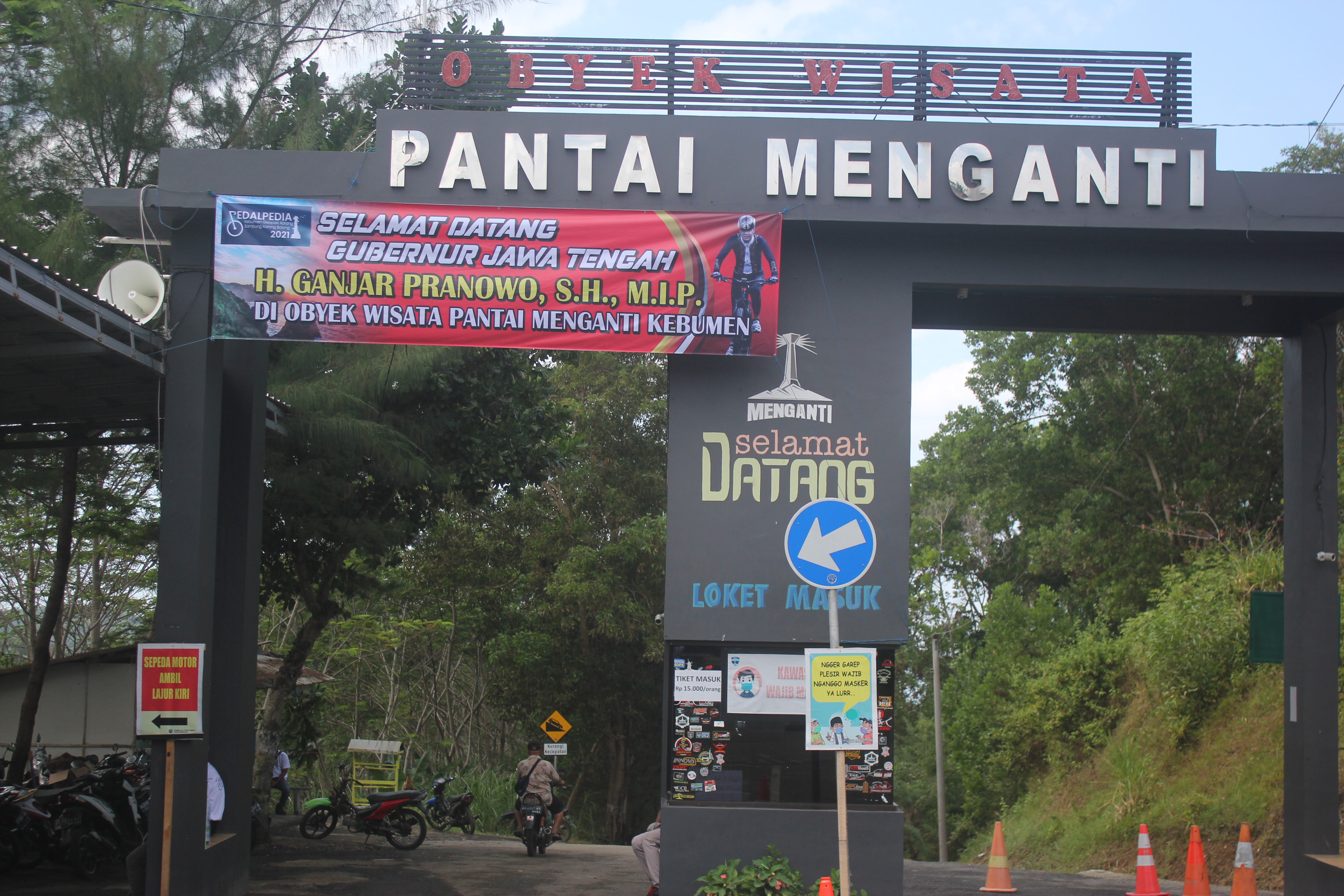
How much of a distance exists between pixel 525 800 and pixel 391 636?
18622mm

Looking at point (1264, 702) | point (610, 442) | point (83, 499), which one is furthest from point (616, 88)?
point (610, 442)

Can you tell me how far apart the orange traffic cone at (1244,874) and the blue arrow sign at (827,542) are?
5274mm

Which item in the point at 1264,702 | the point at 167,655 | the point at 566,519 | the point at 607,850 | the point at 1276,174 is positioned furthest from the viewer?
the point at 566,519

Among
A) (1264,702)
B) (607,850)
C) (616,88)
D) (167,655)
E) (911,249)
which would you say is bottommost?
(607,850)

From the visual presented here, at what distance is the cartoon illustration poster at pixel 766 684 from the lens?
9227 mm

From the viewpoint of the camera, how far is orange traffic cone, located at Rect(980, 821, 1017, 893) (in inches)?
436

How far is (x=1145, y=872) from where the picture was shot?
10.4m

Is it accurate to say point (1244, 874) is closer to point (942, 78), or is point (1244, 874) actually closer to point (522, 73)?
point (942, 78)

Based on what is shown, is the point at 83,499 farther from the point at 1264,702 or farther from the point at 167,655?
the point at 1264,702

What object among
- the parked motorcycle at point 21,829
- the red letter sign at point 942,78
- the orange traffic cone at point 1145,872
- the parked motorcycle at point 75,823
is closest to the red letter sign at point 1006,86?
the red letter sign at point 942,78

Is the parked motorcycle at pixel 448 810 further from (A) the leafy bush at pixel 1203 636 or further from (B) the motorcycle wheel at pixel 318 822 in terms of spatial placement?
(A) the leafy bush at pixel 1203 636

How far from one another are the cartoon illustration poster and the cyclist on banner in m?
2.48

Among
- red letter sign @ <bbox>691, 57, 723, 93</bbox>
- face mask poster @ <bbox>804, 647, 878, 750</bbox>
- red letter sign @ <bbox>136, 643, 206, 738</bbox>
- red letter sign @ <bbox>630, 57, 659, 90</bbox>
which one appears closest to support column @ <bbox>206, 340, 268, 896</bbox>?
red letter sign @ <bbox>136, 643, 206, 738</bbox>

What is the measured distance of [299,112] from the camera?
1516cm
